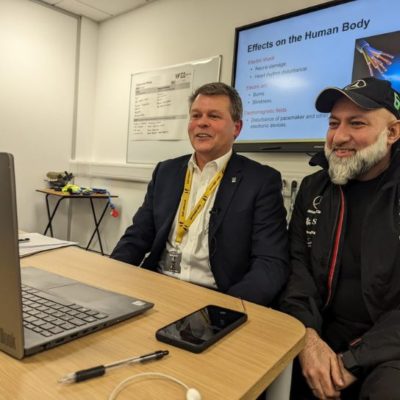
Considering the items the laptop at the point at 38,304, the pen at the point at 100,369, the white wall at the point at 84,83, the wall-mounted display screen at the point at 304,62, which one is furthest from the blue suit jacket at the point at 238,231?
the white wall at the point at 84,83

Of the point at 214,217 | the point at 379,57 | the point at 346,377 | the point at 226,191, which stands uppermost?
the point at 379,57

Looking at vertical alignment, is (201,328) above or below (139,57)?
below

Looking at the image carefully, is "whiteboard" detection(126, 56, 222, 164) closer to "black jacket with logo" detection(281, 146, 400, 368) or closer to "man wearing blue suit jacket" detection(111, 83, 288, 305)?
"man wearing blue suit jacket" detection(111, 83, 288, 305)

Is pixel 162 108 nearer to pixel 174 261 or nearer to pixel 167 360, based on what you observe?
pixel 174 261

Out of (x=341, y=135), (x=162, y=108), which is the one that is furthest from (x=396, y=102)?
(x=162, y=108)

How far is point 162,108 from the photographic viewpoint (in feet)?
11.1

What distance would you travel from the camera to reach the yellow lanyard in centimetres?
157

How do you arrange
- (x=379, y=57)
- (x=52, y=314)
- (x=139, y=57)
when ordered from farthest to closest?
(x=139, y=57) → (x=379, y=57) → (x=52, y=314)

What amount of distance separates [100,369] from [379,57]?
224 cm

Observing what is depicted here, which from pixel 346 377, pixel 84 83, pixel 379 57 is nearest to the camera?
pixel 346 377

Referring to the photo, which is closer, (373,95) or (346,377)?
(346,377)

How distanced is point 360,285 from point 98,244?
3.28 meters

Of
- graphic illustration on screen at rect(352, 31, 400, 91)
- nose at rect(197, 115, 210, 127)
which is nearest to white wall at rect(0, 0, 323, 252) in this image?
graphic illustration on screen at rect(352, 31, 400, 91)

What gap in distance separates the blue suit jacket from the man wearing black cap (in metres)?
0.09
